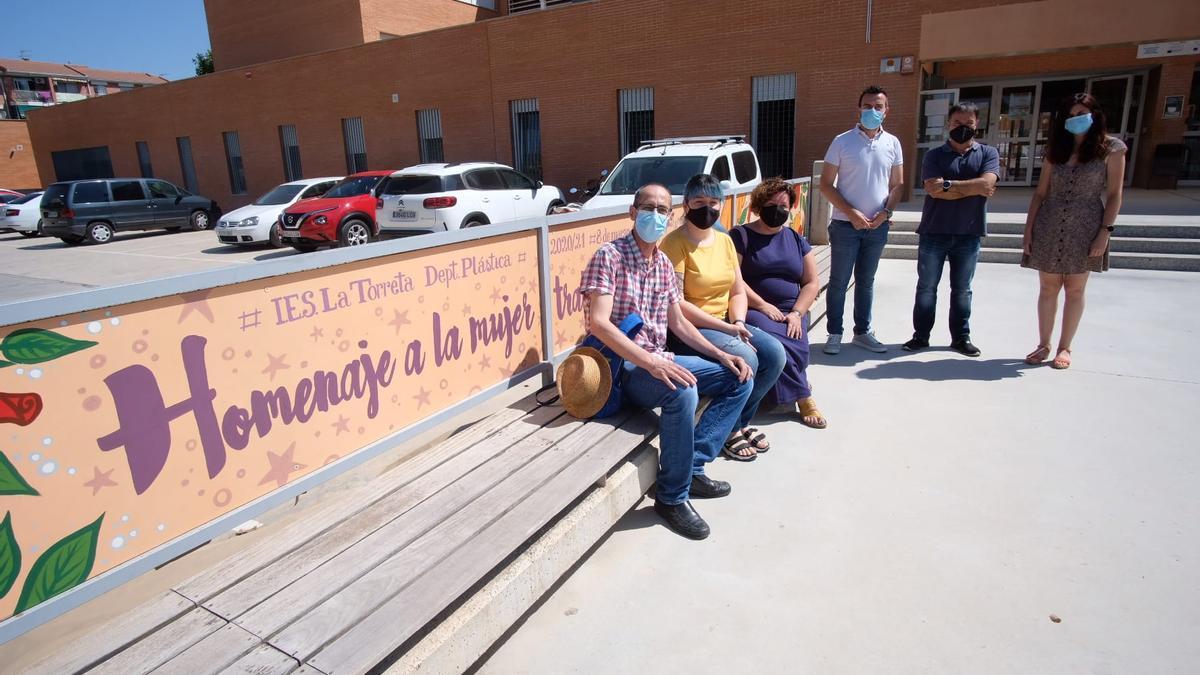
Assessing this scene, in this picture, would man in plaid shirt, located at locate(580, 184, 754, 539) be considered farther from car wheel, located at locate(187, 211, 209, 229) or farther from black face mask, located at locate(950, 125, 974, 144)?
car wheel, located at locate(187, 211, 209, 229)

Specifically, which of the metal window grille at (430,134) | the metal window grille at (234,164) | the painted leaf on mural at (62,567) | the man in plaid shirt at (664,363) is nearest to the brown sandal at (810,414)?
the man in plaid shirt at (664,363)

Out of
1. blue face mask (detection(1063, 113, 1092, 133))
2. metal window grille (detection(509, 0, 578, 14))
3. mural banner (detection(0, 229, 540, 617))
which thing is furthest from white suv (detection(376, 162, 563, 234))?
metal window grille (detection(509, 0, 578, 14))

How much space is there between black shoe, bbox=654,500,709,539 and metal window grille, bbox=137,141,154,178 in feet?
117

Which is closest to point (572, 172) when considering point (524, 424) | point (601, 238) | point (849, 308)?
point (849, 308)

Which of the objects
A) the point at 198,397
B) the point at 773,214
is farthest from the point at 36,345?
the point at 773,214

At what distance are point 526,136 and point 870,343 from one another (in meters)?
16.4

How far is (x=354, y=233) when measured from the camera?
→ 44.9 ft

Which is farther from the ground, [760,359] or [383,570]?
[760,359]

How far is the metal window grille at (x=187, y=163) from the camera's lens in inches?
1170

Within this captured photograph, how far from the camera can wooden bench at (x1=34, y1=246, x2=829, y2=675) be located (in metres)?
1.83

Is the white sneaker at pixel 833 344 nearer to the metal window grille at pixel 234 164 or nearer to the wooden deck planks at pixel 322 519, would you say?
the wooden deck planks at pixel 322 519

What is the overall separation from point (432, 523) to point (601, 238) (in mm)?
2708

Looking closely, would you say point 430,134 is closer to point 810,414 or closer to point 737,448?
point 810,414

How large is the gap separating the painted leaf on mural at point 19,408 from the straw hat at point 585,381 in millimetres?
1937
